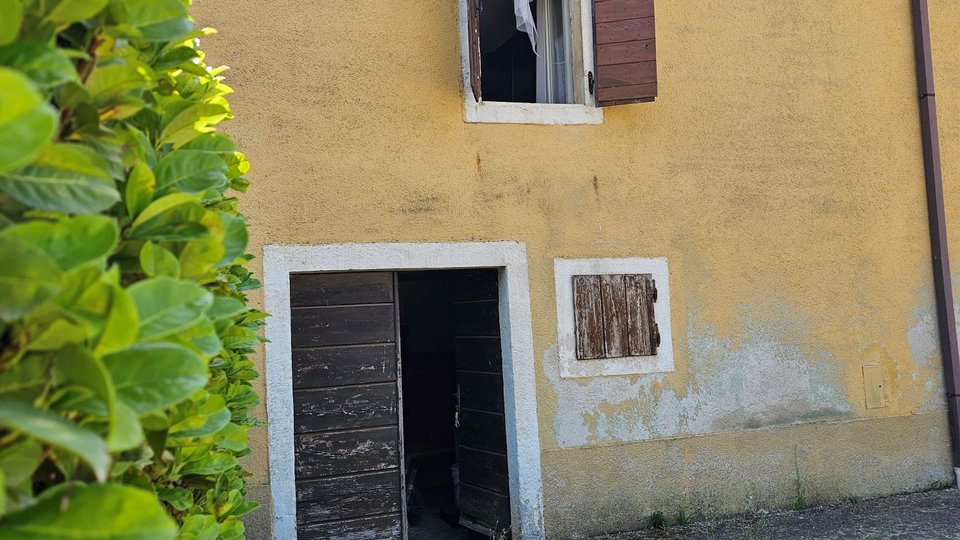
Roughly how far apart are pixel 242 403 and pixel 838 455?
541 centimetres

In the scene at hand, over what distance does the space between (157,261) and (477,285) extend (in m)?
5.05

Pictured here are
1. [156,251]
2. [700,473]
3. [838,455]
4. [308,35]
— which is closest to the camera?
[156,251]

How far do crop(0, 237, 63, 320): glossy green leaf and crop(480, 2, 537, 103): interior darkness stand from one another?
7.51 meters

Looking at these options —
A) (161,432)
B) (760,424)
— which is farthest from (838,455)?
(161,432)

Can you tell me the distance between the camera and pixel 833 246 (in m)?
6.84

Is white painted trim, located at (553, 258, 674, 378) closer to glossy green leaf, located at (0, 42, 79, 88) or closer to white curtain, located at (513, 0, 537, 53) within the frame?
white curtain, located at (513, 0, 537, 53)

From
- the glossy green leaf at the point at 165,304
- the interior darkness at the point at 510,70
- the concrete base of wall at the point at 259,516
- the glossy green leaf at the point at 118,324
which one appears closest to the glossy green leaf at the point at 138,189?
the glossy green leaf at the point at 165,304

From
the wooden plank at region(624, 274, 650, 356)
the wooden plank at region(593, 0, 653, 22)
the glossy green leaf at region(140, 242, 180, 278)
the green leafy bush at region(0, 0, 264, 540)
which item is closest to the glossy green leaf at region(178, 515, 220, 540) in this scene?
the green leafy bush at region(0, 0, 264, 540)

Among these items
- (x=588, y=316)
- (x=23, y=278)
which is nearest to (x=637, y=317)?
(x=588, y=316)

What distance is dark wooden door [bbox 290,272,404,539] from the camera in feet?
18.5

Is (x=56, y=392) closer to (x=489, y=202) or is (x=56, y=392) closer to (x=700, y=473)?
(x=489, y=202)

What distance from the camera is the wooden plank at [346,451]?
222 inches

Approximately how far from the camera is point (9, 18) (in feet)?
2.83

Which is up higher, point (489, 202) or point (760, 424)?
point (489, 202)
